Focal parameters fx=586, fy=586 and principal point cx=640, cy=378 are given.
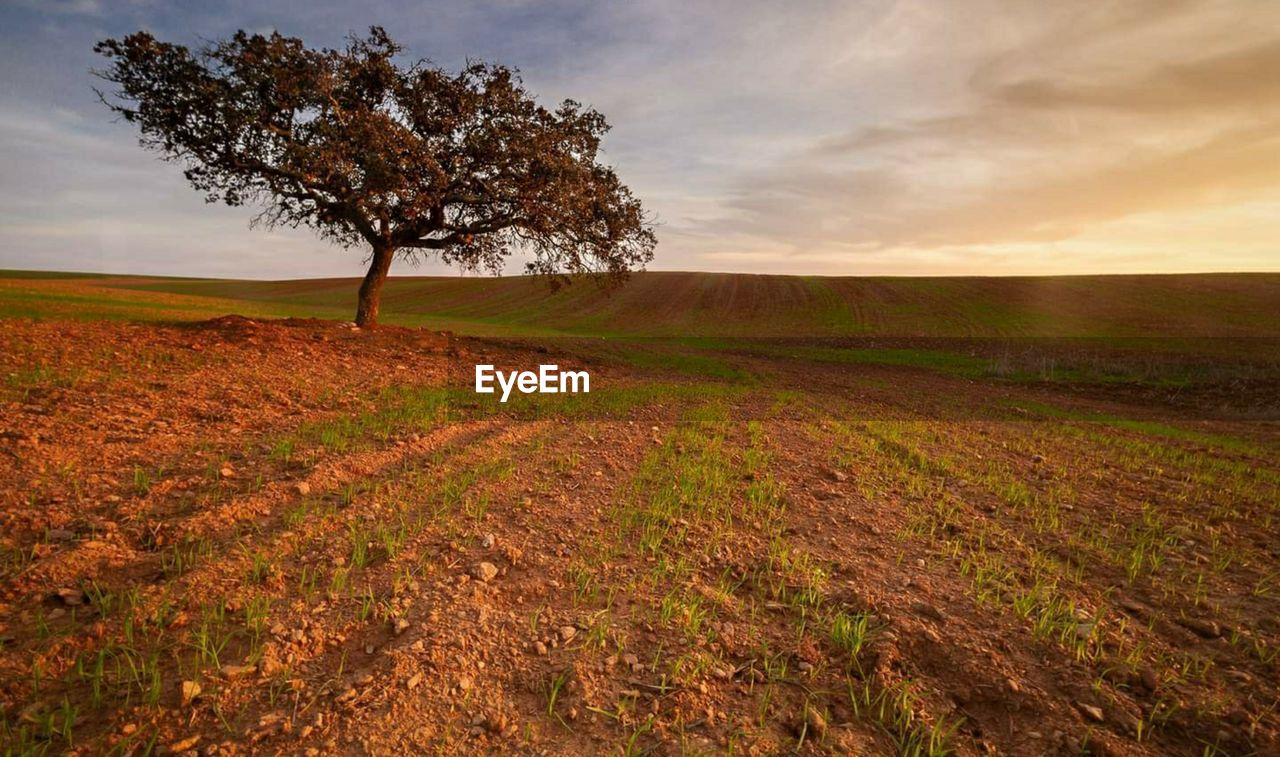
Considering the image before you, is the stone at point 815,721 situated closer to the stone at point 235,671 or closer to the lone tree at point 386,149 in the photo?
the stone at point 235,671

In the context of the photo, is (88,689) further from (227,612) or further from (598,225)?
(598,225)

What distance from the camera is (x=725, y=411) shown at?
11.9 m

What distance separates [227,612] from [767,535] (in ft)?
13.9

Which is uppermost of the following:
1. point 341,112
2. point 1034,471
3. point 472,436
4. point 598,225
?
point 341,112

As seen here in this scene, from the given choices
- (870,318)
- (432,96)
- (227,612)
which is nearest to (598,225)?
(432,96)

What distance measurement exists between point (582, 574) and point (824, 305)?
52205 millimetres

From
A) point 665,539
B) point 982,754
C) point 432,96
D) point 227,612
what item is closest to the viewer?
point 982,754

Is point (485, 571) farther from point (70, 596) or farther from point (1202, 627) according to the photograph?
point (1202, 627)

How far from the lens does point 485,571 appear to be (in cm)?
438

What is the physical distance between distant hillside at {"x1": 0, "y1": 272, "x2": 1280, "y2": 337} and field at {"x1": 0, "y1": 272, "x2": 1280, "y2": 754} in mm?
27102

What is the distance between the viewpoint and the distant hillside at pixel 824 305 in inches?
1661

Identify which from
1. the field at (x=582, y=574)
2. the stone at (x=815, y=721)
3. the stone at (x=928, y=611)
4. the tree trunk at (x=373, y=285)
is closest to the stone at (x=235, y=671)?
the field at (x=582, y=574)

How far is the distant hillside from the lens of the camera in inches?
1661

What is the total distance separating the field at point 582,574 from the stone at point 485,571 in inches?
1.0
